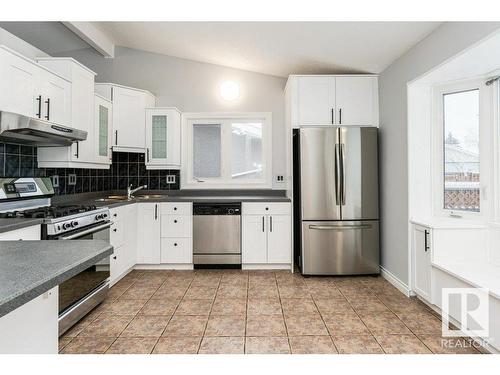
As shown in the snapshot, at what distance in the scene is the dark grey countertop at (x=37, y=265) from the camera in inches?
29.6

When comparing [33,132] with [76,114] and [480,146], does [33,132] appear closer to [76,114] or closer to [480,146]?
[76,114]

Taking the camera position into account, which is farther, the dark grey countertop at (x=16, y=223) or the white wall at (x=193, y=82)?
the white wall at (x=193, y=82)

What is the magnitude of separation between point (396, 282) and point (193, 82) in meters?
3.63

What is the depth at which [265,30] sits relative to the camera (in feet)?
10.3

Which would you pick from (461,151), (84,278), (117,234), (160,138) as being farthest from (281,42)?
(84,278)

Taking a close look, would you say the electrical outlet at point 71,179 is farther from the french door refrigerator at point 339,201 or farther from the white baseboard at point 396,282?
the white baseboard at point 396,282

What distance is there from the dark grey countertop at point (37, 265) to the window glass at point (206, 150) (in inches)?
131

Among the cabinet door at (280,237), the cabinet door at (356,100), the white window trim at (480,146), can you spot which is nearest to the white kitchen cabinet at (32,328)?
the cabinet door at (280,237)

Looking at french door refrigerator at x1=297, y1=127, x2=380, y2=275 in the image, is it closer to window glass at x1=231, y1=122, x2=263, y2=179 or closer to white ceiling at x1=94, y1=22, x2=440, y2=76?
white ceiling at x1=94, y1=22, x2=440, y2=76

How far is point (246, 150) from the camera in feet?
14.8

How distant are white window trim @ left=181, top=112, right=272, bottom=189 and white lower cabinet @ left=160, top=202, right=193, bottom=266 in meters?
0.64
